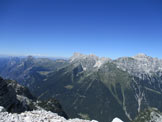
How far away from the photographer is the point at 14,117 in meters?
14.7

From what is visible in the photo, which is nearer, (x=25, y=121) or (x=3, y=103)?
(x=25, y=121)

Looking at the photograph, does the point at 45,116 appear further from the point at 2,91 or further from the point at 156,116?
the point at 156,116

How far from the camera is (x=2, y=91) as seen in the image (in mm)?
42281

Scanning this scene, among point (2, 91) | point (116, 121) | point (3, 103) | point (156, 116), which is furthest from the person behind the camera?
point (156, 116)

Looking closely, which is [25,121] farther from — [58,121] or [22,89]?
[22,89]

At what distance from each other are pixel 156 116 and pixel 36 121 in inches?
4974

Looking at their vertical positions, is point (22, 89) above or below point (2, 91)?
below

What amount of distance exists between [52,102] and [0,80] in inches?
2288

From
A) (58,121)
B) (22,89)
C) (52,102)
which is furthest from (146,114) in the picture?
(58,121)

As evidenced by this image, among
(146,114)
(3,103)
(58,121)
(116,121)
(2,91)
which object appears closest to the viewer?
(58,121)

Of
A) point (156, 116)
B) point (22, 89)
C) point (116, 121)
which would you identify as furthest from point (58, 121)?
point (156, 116)

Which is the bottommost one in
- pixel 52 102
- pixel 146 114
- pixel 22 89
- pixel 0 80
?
pixel 146 114

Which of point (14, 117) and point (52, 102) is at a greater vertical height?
point (14, 117)

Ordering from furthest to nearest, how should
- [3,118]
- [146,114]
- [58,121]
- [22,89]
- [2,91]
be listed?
[146,114] < [22,89] < [2,91] < [58,121] < [3,118]
